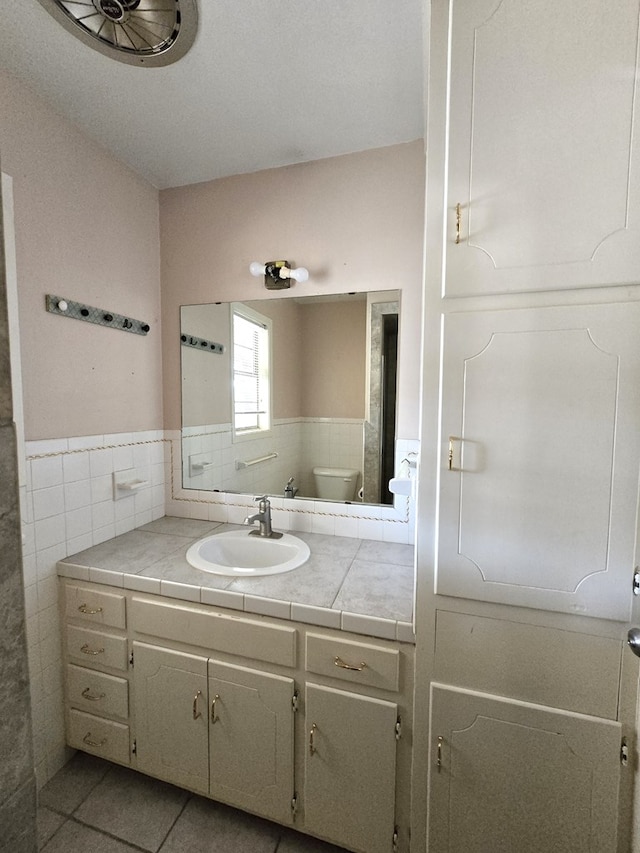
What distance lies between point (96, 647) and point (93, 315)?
1.26 m

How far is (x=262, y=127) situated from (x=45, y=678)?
2212 mm

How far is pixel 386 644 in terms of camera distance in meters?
1.18

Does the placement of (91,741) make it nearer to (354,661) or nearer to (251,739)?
(251,739)

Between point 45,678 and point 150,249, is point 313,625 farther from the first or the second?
point 150,249

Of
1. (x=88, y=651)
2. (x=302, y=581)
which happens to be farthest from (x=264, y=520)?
(x=88, y=651)

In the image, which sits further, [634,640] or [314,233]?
[314,233]

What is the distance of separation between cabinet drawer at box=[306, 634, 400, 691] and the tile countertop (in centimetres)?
5

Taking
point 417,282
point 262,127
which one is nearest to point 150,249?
point 262,127

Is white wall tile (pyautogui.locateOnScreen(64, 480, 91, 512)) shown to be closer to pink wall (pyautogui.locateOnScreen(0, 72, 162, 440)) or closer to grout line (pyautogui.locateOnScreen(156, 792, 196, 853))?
pink wall (pyautogui.locateOnScreen(0, 72, 162, 440))

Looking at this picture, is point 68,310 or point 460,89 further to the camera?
point 68,310

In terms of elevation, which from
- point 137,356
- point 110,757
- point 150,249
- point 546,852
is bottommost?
point 110,757

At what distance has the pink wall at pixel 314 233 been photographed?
1670mm

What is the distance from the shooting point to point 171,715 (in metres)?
1.40

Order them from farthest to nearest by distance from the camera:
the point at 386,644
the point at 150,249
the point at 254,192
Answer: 1. the point at 150,249
2. the point at 254,192
3. the point at 386,644
